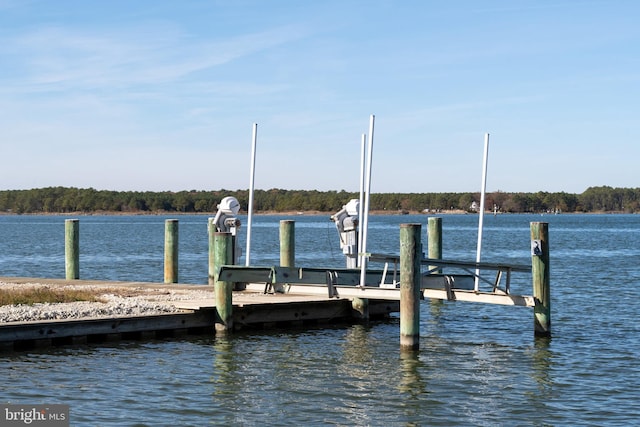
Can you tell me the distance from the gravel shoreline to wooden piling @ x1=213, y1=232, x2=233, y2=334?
881 millimetres

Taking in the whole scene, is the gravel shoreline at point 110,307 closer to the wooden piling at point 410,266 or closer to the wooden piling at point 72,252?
the wooden piling at point 72,252

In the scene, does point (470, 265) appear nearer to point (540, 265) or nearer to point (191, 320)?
point (540, 265)

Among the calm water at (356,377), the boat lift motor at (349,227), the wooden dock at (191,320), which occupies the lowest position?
the calm water at (356,377)

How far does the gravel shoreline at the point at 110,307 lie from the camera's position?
18.7 m

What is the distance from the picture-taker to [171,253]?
89.2ft

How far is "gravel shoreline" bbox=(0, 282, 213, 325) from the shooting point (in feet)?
61.3

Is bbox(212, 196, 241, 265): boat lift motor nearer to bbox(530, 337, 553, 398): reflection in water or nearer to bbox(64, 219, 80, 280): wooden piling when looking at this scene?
bbox(64, 219, 80, 280): wooden piling

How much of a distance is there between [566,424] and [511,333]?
8.30 m

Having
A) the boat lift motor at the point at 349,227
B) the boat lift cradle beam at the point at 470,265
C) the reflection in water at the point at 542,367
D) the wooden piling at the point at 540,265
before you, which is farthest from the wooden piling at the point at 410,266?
the boat lift motor at the point at 349,227

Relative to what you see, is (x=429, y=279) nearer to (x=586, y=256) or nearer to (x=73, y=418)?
(x=73, y=418)

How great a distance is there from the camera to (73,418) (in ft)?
46.4

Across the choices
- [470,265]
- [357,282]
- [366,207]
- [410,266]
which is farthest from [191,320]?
[470,265]

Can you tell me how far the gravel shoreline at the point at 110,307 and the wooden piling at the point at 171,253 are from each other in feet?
11.2

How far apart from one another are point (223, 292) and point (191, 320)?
0.87 meters
